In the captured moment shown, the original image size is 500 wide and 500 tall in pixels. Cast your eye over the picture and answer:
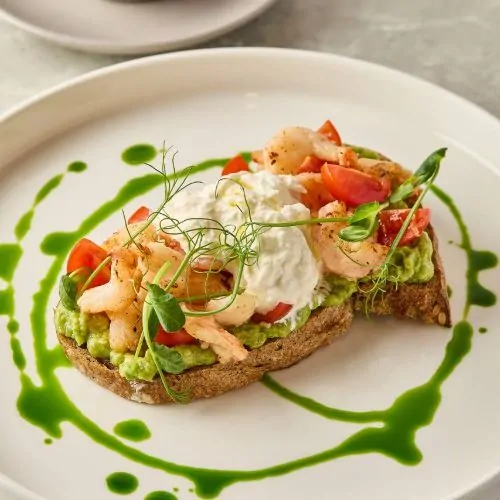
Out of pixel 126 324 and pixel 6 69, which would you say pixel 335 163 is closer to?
pixel 126 324

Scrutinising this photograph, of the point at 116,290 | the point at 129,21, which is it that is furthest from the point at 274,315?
the point at 129,21

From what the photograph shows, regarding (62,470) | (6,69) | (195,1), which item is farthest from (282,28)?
(62,470)

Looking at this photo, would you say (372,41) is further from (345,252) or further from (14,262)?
(14,262)

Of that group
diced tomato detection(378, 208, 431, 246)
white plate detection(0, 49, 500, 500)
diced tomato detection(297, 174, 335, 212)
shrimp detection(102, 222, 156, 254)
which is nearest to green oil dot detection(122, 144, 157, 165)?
white plate detection(0, 49, 500, 500)

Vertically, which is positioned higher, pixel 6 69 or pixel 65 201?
pixel 6 69

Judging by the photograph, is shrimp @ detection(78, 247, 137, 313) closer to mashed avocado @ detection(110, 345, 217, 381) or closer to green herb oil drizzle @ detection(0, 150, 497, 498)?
mashed avocado @ detection(110, 345, 217, 381)

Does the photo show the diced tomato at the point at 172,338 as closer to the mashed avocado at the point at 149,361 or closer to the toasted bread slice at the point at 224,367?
the mashed avocado at the point at 149,361
